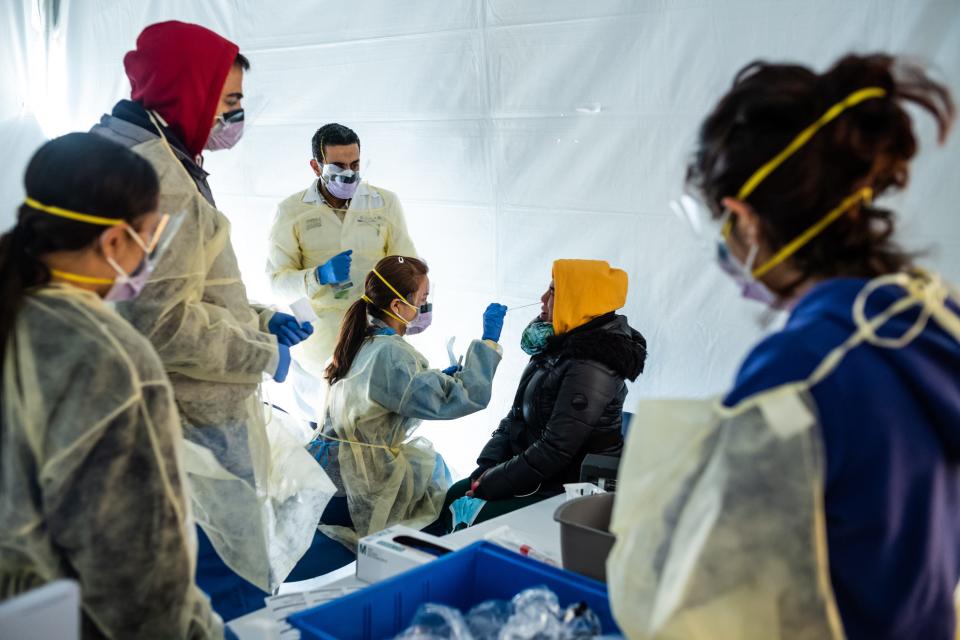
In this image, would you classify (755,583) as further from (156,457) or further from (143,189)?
(143,189)

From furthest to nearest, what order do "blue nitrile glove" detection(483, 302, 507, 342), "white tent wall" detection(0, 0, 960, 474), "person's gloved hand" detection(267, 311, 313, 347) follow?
1. "blue nitrile glove" detection(483, 302, 507, 342)
2. "white tent wall" detection(0, 0, 960, 474)
3. "person's gloved hand" detection(267, 311, 313, 347)

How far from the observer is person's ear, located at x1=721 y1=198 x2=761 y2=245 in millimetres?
886

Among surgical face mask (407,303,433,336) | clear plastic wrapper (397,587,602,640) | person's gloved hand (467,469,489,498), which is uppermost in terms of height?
surgical face mask (407,303,433,336)

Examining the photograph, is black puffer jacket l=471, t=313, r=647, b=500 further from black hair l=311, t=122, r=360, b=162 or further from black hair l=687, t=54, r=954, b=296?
black hair l=687, t=54, r=954, b=296

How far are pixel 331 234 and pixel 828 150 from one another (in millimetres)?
2493

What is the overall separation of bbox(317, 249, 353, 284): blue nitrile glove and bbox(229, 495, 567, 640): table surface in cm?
130

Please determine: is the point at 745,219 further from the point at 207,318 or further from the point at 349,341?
the point at 349,341

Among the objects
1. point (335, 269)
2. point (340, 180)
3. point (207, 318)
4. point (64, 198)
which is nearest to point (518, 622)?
point (64, 198)

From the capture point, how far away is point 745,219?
2.94 feet

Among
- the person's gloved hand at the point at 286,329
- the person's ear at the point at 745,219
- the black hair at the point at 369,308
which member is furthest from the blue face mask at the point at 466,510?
the person's ear at the point at 745,219

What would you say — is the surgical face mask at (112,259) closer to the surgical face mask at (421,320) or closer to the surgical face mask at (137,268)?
the surgical face mask at (137,268)

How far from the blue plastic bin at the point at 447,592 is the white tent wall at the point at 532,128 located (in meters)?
1.40

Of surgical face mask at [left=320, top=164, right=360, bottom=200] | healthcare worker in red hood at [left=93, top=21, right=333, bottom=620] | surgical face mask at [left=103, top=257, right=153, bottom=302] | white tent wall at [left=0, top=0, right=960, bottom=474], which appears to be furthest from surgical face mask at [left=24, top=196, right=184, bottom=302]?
surgical face mask at [left=320, top=164, right=360, bottom=200]

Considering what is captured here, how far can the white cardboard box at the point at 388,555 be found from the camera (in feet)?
4.67
